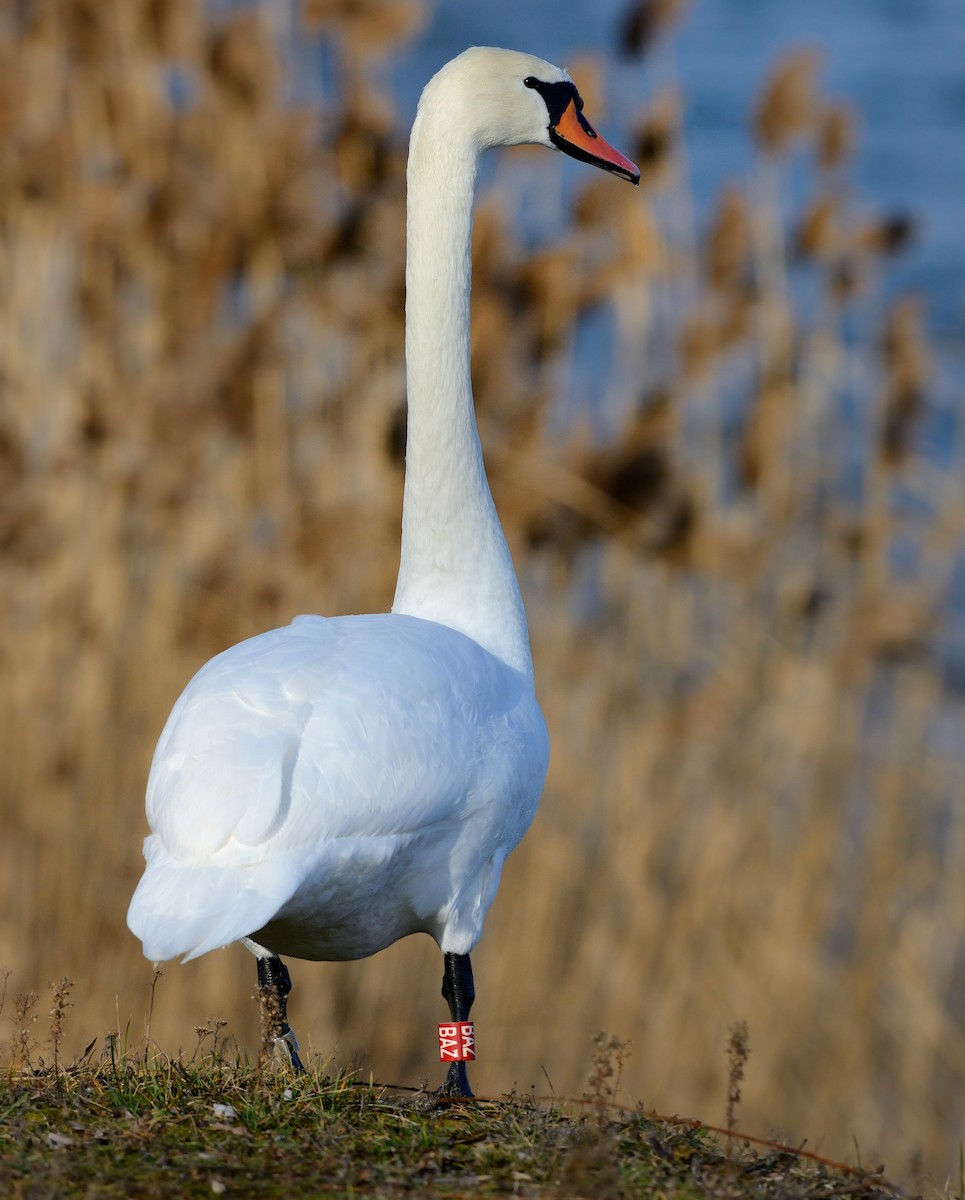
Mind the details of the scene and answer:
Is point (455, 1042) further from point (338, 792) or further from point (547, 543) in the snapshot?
point (547, 543)

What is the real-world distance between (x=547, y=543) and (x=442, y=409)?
1705 millimetres

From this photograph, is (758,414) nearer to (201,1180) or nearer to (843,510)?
(843,510)

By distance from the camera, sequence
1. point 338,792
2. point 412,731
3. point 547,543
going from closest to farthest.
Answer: point 338,792
point 412,731
point 547,543

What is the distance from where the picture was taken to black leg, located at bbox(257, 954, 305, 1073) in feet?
10.4

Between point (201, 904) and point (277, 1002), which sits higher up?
point (201, 904)

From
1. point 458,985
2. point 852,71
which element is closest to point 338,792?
point 458,985

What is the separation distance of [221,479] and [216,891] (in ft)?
10.2

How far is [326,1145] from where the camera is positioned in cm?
284

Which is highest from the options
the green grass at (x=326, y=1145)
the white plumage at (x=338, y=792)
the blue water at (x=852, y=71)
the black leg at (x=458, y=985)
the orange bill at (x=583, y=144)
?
the blue water at (x=852, y=71)

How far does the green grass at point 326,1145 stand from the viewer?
2658 millimetres

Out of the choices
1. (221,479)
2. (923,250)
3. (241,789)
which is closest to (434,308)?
(241,789)

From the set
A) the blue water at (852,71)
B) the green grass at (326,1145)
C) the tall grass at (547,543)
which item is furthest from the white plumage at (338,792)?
the blue water at (852,71)

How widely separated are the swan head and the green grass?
7.04ft

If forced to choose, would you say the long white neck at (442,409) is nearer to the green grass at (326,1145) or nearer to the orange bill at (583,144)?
the orange bill at (583,144)
